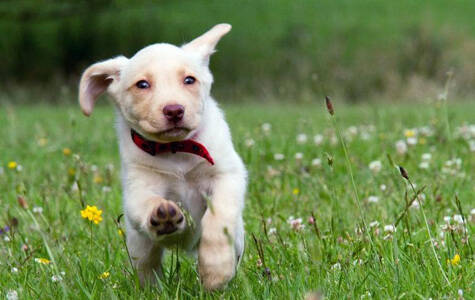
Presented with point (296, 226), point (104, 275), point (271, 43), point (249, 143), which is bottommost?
point (271, 43)

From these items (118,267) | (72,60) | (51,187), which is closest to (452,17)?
(72,60)

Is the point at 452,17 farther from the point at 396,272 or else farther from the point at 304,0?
the point at 396,272

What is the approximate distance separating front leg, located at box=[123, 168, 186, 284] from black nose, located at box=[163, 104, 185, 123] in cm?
31

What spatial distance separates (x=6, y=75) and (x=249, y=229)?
20.1 metres

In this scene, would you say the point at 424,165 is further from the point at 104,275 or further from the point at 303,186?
the point at 104,275

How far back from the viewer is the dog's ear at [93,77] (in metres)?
3.40

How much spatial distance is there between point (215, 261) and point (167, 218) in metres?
0.25

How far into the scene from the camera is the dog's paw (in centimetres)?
267

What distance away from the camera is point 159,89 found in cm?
308

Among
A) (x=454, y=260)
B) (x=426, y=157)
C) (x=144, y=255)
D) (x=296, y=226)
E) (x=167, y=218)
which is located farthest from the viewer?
(x=426, y=157)

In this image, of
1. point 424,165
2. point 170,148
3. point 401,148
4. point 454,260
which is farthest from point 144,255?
point 401,148

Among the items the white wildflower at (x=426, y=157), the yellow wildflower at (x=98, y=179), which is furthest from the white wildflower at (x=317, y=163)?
the yellow wildflower at (x=98, y=179)

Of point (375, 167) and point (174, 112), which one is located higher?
point (174, 112)

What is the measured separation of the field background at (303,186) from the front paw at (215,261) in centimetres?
10
